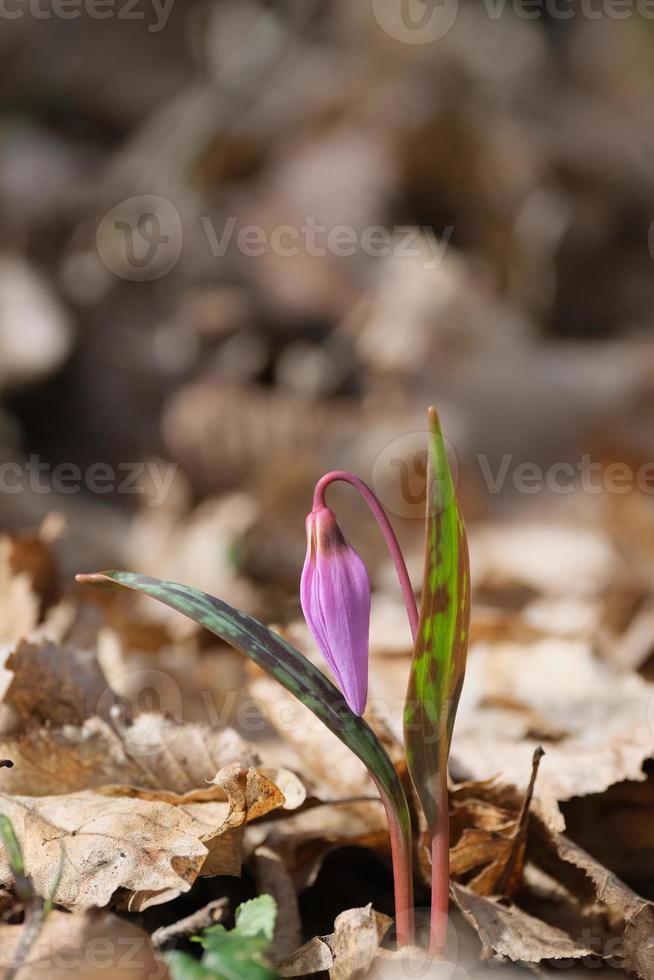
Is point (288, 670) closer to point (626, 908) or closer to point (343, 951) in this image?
point (343, 951)

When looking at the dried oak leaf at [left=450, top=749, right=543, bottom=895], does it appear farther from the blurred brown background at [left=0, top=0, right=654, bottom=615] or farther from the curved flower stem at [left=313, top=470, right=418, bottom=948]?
the blurred brown background at [left=0, top=0, right=654, bottom=615]

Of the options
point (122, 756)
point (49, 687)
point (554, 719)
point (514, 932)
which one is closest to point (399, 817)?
point (514, 932)

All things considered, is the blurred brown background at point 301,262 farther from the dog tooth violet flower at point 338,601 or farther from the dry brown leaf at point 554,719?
the dog tooth violet flower at point 338,601

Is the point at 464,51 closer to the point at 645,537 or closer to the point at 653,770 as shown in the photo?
the point at 645,537

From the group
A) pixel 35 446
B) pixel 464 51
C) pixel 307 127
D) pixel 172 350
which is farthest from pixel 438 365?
pixel 464 51

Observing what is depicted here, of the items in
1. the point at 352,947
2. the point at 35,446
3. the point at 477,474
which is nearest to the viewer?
the point at 352,947

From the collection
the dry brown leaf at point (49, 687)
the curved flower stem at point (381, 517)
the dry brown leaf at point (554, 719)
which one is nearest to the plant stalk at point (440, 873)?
the curved flower stem at point (381, 517)

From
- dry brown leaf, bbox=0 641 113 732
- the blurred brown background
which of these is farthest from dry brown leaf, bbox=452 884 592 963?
the blurred brown background
